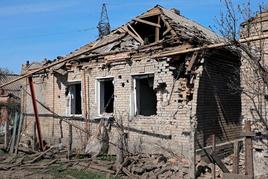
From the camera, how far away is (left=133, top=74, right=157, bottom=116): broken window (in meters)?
12.1

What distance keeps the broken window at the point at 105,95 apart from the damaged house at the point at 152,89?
36mm

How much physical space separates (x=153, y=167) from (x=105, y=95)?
192 inches

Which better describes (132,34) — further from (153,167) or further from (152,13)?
(153,167)

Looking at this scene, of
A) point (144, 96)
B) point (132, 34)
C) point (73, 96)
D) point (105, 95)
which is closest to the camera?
point (144, 96)

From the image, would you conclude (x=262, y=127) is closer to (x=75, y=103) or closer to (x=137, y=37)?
(x=137, y=37)

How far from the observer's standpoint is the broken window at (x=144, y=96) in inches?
476

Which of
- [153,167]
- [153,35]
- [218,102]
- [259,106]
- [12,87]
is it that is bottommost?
[153,167]

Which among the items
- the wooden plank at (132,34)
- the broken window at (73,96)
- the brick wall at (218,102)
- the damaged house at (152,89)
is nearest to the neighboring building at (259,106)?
the damaged house at (152,89)

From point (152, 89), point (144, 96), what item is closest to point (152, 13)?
point (152, 89)

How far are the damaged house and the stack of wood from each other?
0.66 metres

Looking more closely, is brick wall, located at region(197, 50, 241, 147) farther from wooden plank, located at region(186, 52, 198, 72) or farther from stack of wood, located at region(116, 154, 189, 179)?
stack of wood, located at region(116, 154, 189, 179)

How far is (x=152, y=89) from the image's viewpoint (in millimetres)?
12812

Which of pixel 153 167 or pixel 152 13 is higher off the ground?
pixel 152 13

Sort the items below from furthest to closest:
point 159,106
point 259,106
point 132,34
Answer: point 132,34, point 159,106, point 259,106
